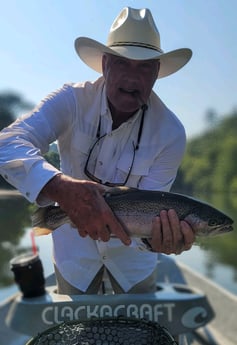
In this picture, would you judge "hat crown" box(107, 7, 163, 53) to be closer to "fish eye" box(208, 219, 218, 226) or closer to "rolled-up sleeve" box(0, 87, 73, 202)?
"rolled-up sleeve" box(0, 87, 73, 202)

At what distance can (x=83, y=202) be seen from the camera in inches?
63.4

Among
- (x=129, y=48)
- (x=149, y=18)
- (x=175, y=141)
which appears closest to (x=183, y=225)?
(x=175, y=141)

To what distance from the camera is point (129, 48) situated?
2201 mm

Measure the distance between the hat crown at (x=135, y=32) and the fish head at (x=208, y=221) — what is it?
2.70 feet

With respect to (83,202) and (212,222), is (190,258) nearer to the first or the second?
(212,222)

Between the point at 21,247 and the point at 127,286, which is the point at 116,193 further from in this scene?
the point at 21,247

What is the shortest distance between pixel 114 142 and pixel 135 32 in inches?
20.6

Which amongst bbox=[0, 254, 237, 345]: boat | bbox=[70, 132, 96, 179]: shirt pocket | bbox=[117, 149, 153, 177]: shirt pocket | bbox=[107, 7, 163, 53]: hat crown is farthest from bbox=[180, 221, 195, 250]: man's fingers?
bbox=[107, 7, 163, 53]: hat crown

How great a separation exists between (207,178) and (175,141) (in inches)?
529

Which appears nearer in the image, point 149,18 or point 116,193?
point 116,193

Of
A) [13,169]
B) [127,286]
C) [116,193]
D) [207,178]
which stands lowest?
[207,178]

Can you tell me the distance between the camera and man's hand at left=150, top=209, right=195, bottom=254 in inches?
74.3

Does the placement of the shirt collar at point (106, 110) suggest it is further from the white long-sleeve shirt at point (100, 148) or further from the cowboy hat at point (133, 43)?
the cowboy hat at point (133, 43)

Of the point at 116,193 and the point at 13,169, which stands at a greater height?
the point at 13,169
